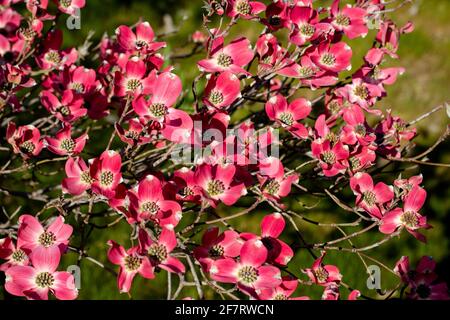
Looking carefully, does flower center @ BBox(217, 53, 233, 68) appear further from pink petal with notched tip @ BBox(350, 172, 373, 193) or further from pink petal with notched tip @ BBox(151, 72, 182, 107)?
pink petal with notched tip @ BBox(350, 172, 373, 193)

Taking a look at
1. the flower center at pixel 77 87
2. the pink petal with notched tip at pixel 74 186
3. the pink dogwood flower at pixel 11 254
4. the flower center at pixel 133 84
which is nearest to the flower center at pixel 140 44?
the flower center at pixel 133 84

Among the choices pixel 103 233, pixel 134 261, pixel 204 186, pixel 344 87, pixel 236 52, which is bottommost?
pixel 103 233

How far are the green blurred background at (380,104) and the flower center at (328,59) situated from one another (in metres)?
0.46

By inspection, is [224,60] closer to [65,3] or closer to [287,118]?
[287,118]

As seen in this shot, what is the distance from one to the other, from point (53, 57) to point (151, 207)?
31.8 inches

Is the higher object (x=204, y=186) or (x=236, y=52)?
(x=236, y=52)

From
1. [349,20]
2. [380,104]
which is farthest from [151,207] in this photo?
[380,104]

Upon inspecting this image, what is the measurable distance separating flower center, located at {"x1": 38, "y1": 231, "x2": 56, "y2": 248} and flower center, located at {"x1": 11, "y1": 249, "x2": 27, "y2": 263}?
0.09 m

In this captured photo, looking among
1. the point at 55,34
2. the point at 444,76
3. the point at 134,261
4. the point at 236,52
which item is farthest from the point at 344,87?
Answer: the point at 444,76

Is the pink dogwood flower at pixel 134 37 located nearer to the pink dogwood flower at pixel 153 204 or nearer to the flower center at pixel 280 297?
the pink dogwood flower at pixel 153 204

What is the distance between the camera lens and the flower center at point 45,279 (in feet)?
4.48

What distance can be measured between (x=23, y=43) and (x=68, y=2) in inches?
8.3
